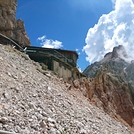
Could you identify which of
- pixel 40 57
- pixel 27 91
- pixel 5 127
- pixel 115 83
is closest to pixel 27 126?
pixel 5 127

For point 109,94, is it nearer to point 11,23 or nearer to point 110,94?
point 110,94

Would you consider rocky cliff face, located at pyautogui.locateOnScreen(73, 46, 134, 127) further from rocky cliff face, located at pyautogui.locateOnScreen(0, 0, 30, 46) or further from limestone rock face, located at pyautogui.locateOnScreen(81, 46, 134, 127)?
rocky cliff face, located at pyautogui.locateOnScreen(0, 0, 30, 46)

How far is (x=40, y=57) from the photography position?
3073cm

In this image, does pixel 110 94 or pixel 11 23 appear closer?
pixel 110 94

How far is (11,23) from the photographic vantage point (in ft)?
160

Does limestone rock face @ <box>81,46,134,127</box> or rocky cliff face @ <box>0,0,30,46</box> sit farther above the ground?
rocky cliff face @ <box>0,0,30,46</box>

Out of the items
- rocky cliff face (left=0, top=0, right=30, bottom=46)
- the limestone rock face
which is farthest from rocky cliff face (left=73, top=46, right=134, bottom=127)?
rocky cliff face (left=0, top=0, right=30, bottom=46)

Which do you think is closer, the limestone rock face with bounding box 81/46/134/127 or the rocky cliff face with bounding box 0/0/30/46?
the limestone rock face with bounding box 81/46/134/127

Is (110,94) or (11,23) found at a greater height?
(11,23)

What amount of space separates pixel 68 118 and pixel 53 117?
121 centimetres

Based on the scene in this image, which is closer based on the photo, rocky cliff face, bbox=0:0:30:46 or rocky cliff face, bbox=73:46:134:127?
rocky cliff face, bbox=73:46:134:127

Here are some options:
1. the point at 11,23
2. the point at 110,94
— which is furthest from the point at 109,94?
the point at 11,23

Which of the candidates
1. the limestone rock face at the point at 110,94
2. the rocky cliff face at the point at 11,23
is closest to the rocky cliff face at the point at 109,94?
the limestone rock face at the point at 110,94

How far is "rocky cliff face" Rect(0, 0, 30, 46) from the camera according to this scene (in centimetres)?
4700
